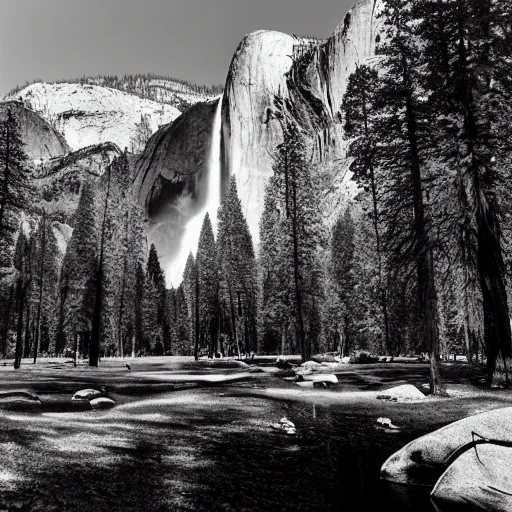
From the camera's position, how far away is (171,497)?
478 centimetres

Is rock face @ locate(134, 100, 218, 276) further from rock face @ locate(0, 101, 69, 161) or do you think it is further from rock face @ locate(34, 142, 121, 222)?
rock face @ locate(0, 101, 69, 161)

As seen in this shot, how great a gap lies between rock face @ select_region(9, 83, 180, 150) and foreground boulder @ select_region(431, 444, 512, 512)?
18378 cm

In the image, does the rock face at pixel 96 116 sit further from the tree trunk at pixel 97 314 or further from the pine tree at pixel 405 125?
the pine tree at pixel 405 125

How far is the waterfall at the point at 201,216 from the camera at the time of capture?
95.7 metres

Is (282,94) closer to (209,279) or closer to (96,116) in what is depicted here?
(209,279)

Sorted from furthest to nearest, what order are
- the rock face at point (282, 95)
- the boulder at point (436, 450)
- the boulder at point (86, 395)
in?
the rock face at point (282, 95), the boulder at point (86, 395), the boulder at point (436, 450)

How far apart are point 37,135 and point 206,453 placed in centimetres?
17350

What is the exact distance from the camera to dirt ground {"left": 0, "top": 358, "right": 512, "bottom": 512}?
477 centimetres

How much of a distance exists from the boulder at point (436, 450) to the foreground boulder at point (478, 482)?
9.3 inches

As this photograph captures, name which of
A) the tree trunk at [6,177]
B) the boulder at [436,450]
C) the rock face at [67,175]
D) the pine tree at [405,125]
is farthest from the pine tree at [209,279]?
the rock face at [67,175]

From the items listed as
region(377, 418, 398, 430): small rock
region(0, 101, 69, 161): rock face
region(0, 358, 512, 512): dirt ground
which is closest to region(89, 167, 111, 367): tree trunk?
region(0, 358, 512, 512): dirt ground

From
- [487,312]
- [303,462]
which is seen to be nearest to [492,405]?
[487,312]

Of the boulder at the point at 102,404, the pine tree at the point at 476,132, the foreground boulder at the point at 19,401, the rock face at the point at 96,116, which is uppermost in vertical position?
the rock face at the point at 96,116

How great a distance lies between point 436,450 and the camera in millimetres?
5605
